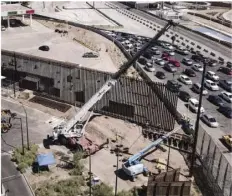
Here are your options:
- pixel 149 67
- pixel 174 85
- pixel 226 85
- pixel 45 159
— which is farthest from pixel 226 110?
pixel 45 159

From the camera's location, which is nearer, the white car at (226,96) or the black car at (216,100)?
the black car at (216,100)

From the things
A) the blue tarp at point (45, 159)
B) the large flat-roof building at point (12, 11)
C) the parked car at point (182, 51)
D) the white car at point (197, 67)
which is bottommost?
the parked car at point (182, 51)

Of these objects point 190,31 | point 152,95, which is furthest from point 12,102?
point 190,31

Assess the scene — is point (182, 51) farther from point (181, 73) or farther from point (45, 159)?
point (45, 159)

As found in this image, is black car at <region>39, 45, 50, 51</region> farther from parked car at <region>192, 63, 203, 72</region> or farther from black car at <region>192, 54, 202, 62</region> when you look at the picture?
black car at <region>192, 54, 202, 62</region>

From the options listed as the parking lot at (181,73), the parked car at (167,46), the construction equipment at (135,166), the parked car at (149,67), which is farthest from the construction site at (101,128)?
the parked car at (167,46)

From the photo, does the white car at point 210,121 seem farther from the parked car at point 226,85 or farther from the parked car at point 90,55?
the parked car at point 90,55

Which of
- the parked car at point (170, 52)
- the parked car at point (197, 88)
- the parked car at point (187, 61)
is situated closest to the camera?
the parked car at point (197, 88)

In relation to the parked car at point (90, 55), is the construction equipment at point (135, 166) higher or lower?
lower
